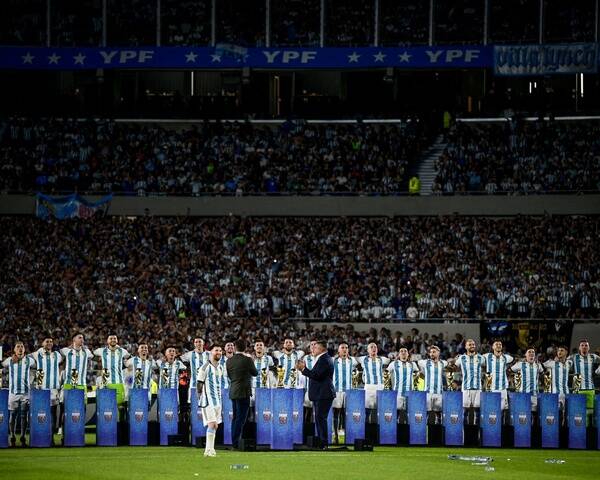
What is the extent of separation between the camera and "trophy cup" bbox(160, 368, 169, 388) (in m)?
25.1

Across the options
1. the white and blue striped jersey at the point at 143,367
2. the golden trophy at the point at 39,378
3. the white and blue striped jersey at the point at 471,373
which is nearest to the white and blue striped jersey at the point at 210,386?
the golden trophy at the point at 39,378

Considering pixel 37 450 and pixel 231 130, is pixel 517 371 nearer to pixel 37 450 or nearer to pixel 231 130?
pixel 37 450

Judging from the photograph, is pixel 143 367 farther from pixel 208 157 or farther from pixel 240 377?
pixel 208 157

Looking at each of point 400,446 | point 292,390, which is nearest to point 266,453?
point 292,390

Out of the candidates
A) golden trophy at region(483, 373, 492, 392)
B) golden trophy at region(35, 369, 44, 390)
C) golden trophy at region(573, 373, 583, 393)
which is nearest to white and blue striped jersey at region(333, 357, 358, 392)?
golden trophy at region(483, 373, 492, 392)

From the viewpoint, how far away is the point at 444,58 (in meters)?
50.2

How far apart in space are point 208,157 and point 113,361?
24.9 m

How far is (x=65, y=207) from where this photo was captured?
47.0 m

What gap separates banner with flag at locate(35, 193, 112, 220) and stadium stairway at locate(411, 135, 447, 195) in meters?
11.5

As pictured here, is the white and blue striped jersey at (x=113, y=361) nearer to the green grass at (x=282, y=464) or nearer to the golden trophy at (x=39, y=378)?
the golden trophy at (x=39, y=378)

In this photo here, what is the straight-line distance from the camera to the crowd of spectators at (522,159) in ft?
156

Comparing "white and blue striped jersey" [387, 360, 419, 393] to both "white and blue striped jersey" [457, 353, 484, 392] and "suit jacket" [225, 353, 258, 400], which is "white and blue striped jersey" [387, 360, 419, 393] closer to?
"white and blue striped jersey" [457, 353, 484, 392]

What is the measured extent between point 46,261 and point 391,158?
13450 millimetres

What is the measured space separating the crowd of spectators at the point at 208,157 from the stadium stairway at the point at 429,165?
0.43 meters
